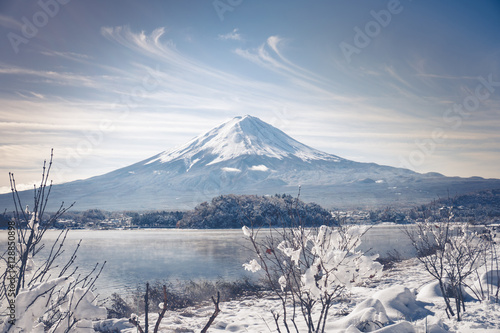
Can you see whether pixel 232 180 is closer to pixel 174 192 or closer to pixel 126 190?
pixel 174 192

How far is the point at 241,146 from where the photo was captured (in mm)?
134750

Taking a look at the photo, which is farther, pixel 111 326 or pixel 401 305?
pixel 111 326

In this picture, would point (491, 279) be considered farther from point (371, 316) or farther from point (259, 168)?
point (259, 168)

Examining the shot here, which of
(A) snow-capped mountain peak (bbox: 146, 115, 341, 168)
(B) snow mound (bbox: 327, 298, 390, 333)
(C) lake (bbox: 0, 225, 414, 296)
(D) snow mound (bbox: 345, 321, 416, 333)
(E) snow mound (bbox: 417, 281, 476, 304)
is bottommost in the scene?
(C) lake (bbox: 0, 225, 414, 296)

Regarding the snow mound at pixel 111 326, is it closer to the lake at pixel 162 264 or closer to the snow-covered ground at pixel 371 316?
the snow-covered ground at pixel 371 316

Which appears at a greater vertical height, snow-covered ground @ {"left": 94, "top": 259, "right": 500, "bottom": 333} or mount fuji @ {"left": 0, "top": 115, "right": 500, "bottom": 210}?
mount fuji @ {"left": 0, "top": 115, "right": 500, "bottom": 210}

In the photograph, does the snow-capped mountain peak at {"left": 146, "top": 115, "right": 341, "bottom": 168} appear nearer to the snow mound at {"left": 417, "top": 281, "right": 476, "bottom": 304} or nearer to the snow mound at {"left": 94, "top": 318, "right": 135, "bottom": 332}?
the snow mound at {"left": 417, "top": 281, "right": 476, "bottom": 304}

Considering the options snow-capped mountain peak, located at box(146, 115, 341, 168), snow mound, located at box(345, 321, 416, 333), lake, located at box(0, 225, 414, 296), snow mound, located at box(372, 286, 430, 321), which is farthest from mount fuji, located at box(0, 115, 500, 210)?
snow mound, located at box(345, 321, 416, 333)

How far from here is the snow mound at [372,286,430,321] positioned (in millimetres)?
5477

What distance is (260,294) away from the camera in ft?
29.9

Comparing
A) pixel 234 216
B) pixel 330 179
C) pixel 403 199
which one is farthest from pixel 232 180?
pixel 234 216

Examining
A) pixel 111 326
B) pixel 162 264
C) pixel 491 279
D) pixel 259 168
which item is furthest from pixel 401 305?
pixel 259 168

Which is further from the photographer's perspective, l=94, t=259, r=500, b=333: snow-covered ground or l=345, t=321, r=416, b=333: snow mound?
l=94, t=259, r=500, b=333: snow-covered ground

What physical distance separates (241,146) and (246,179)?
23.9 m
